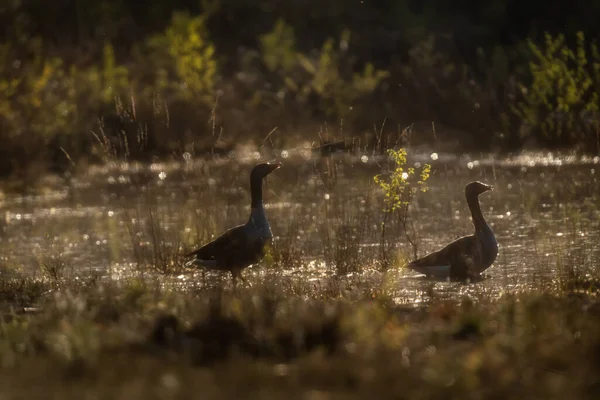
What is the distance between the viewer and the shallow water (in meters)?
13.1

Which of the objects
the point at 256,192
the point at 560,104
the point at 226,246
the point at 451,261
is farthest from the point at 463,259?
the point at 560,104

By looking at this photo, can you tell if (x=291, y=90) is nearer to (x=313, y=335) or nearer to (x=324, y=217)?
(x=324, y=217)

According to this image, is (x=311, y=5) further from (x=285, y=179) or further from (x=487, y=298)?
(x=487, y=298)

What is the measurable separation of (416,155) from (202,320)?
20908 mm

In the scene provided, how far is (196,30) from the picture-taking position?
38281mm

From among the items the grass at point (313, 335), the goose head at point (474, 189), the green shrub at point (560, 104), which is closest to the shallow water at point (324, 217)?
the grass at point (313, 335)

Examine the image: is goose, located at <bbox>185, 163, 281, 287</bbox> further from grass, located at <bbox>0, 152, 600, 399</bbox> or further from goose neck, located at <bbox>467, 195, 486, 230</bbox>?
goose neck, located at <bbox>467, 195, 486, 230</bbox>

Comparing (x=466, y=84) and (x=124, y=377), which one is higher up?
(x=466, y=84)

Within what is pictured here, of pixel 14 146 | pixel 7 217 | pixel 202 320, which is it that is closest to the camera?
pixel 202 320

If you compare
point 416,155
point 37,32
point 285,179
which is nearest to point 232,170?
point 285,179

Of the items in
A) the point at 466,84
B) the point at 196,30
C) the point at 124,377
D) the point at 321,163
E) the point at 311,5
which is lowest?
the point at 124,377

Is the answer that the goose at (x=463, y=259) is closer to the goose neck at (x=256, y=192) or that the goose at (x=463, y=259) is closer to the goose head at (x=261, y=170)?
the goose neck at (x=256, y=192)

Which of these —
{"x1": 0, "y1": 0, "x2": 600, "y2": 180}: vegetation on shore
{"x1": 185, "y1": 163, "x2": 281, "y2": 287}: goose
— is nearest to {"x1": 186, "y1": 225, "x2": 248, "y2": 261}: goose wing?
{"x1": 185, "y1": 163, "x2": 281, "y2": 287}: goose

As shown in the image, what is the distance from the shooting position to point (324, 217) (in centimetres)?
1479
